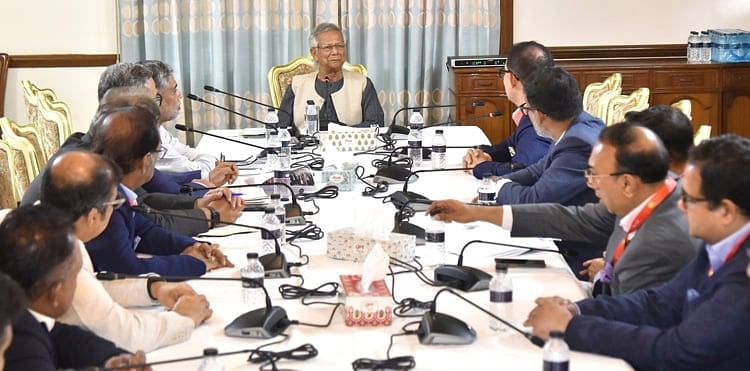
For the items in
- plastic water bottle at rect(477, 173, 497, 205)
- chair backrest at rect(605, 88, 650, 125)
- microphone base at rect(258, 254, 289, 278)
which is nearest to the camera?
microphone base at rect(258, 254, 289, 278)

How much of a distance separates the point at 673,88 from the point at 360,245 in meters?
4.28

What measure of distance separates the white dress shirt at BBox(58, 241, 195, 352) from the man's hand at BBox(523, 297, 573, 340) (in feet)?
2.52

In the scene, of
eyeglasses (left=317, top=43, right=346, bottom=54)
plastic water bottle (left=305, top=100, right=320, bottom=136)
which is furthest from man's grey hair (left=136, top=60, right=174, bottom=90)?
eyeglasses (left=317, top=43, right=346, bottom=54)

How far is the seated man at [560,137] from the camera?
3.87m

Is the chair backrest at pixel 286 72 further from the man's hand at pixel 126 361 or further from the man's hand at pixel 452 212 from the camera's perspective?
the man's hand at pixel 126 361

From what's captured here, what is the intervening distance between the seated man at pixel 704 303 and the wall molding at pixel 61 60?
4962mm

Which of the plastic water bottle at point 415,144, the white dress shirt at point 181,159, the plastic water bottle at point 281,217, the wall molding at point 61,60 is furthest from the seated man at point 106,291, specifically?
the wall molding at point 61,60

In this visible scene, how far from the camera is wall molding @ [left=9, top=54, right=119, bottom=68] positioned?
275 inches

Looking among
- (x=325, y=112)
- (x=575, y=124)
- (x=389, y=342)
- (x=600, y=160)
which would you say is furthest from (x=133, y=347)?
(x=325, y=112)

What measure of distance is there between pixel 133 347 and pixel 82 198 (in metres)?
0.39

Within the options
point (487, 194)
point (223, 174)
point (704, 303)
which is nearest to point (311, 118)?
point (223, 174)

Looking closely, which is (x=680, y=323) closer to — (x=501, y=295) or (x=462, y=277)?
(x=501, y=295)

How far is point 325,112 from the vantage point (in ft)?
19.8

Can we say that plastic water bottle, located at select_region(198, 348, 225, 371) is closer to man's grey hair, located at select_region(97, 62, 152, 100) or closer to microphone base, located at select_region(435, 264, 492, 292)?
microphone base, located at select_region(435, 264, 492, 292)
